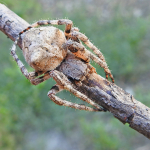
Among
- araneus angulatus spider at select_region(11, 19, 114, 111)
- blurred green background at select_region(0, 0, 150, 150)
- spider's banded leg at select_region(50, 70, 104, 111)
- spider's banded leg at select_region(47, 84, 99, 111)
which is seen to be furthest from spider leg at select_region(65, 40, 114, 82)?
blurred green background at select_region(0, 0, 150, 150)

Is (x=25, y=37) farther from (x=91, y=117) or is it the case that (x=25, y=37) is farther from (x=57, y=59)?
(x=91, y=117)

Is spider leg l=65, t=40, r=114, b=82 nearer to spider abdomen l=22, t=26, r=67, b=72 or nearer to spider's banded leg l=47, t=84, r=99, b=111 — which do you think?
spider abdomen l=22, t=26, r=67, b=72

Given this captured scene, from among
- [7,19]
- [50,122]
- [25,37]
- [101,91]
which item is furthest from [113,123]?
[7,19]

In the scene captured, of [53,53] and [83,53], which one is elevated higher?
[83,53]

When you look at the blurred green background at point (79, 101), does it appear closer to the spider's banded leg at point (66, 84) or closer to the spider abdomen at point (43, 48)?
the spider abdomen at point (43, 48)

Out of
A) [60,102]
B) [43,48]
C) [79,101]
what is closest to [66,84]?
[60,102]

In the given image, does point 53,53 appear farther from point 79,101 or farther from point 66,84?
point 79,101
